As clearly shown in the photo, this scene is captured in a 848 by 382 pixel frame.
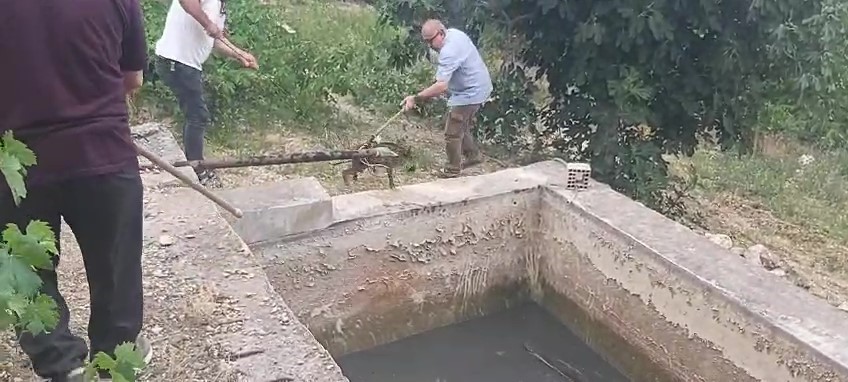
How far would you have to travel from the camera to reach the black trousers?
2.47 metres

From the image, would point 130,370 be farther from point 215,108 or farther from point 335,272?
point 215,108

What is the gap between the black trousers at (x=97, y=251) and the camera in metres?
2.47

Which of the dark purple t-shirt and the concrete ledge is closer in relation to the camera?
the dark purple t-shirt

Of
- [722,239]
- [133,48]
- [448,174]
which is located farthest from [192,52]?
[722,239]

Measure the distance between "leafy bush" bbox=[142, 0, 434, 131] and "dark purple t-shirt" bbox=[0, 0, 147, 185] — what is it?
409 centimetres

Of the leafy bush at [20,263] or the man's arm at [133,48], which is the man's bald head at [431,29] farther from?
the leafy bush at [20,263]

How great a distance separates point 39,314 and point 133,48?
0.99m

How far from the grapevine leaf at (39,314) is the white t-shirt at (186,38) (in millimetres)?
3505

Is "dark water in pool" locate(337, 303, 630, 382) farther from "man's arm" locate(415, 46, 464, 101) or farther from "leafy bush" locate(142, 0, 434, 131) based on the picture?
"leafy bush" locate(142, 0, 434, 131)

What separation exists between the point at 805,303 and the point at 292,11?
24.7 feet

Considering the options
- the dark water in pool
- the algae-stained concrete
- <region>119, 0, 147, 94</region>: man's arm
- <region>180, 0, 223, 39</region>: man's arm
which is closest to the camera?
<region>119, 0, 147, 94</region>: man's arm

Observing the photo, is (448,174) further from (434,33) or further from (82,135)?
(82,135)

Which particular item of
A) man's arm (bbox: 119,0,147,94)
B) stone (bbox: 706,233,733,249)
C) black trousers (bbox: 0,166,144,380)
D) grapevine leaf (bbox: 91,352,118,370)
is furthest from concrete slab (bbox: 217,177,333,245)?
stone (bbox: 706,233,733,249)

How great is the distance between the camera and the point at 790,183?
7555 mm
